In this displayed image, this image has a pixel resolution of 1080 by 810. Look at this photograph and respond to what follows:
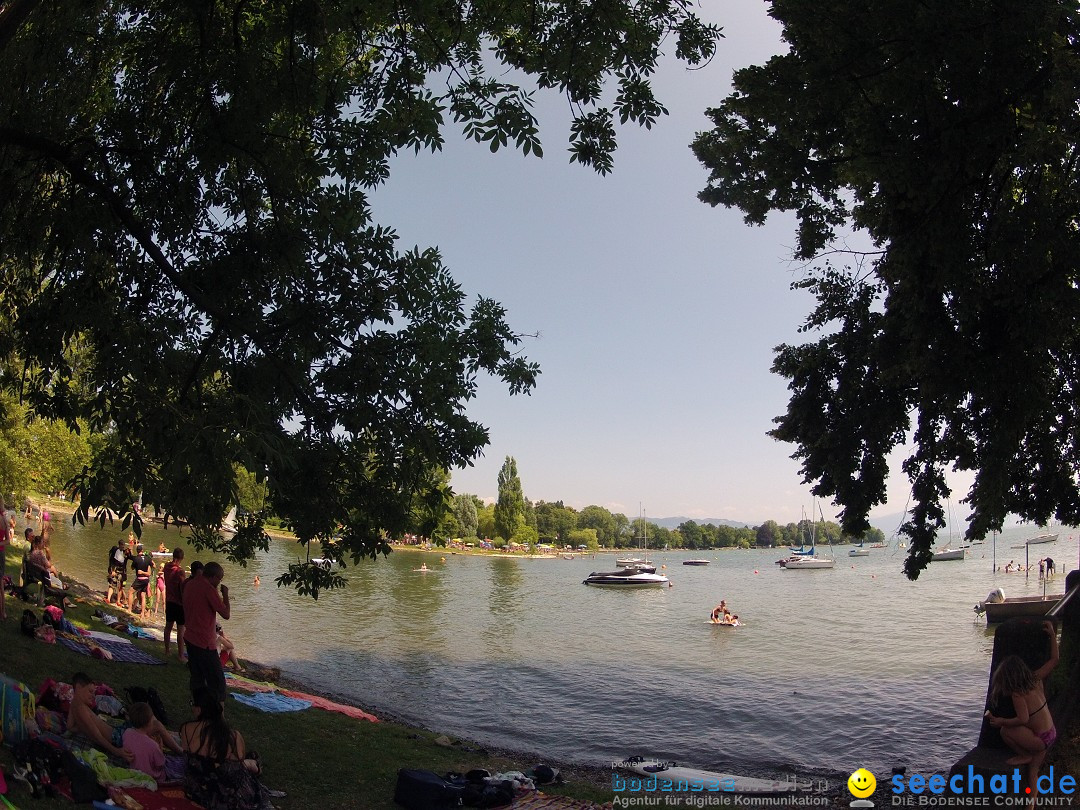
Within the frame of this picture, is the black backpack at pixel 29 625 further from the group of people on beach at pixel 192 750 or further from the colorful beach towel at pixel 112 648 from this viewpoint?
the group of people on beach at pixel 192 750

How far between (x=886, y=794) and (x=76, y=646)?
519 inches

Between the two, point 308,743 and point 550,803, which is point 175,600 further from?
point 550,803

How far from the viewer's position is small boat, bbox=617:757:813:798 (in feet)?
35.1

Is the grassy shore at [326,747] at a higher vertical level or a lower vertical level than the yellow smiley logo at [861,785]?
higher

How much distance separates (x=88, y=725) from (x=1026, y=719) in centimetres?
898

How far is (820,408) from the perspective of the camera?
1311 centimetres

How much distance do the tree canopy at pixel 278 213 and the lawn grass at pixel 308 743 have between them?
2.35 m

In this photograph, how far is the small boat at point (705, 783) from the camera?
10688 mm

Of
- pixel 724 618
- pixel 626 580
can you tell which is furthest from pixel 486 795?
pixel 626 580

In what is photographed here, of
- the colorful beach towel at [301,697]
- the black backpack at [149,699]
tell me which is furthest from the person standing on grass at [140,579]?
the black backpack at [149,699]

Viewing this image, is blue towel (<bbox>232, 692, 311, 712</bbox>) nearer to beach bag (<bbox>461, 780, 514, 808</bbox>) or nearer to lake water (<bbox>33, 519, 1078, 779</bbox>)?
lake water (<bbox>33, 519, 1078, 779</bbox>)

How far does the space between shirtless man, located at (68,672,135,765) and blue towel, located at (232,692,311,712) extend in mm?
4511

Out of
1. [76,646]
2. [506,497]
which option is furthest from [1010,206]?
[506,497]

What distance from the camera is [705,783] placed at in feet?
35.7
